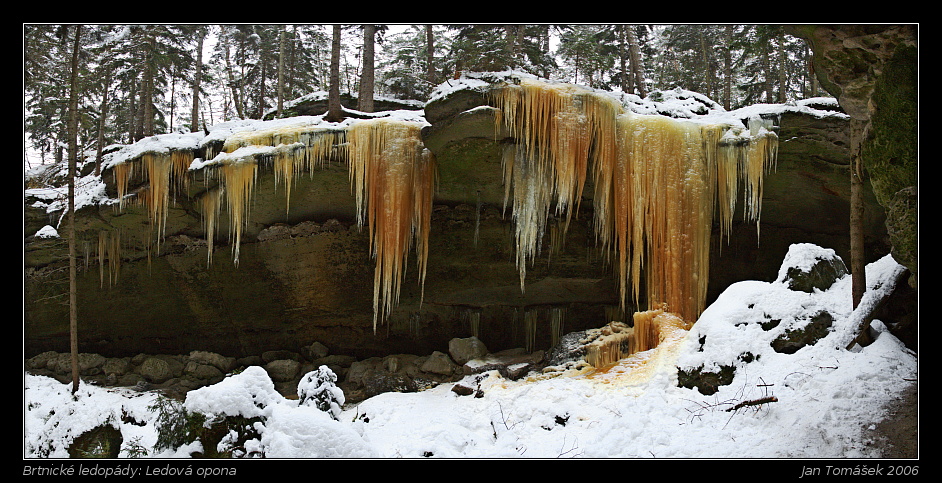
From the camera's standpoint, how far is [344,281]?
41.3 feet

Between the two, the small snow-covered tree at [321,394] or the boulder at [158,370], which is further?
the boulder at [158,370]

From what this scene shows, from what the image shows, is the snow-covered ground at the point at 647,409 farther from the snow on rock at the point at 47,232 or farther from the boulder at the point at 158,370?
the snow on rock at the point at 47,232

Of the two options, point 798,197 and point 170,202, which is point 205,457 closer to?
point 170,202

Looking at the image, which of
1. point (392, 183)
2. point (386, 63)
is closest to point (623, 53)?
point (386, 63)

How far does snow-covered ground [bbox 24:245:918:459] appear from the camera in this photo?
488cm

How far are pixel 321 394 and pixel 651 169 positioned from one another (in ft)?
21.5

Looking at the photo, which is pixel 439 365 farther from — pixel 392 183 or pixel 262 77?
pixel 262 77

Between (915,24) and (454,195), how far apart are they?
7.95 m

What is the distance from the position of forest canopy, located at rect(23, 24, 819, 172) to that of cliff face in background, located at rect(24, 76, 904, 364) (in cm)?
369

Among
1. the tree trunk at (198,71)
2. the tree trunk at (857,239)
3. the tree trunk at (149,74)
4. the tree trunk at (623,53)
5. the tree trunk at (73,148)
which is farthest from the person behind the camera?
the tree trunk at (623,53)

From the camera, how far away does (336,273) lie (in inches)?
491

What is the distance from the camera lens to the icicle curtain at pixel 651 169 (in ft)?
30.3

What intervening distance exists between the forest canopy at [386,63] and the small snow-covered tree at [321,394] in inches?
344

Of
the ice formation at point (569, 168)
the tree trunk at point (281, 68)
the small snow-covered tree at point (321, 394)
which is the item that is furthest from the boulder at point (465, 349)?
the tree trunk at point (281, 68)
